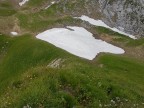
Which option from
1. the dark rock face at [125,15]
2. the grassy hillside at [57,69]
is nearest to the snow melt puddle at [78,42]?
the grassy hillside at [57,69]

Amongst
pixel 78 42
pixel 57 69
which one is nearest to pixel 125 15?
pixel 78 42

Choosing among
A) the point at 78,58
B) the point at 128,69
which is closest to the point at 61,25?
the point at 78,58

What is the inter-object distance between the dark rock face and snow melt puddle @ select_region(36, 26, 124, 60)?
30.9 ft

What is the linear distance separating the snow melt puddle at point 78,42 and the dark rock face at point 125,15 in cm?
943

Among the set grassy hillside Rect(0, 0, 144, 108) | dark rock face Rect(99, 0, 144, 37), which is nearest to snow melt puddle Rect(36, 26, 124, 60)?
grassy hillside Rect(0, 0, 144, 108)

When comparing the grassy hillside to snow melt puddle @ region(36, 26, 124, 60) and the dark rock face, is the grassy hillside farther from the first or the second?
the dark rock face

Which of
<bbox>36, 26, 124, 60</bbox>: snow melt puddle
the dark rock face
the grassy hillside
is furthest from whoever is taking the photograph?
the dark rock face

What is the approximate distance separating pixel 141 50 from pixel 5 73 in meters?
24.4

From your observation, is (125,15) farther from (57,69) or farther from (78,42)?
(57,69)

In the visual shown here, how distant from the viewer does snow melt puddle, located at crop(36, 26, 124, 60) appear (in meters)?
57.4

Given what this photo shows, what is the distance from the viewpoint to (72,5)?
258 feet

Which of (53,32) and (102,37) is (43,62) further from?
(102,37)

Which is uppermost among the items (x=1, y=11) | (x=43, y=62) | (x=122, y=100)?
(x=122, y=100)

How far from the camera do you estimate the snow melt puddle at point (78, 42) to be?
57.4 m
